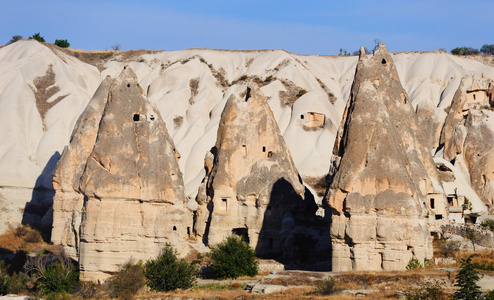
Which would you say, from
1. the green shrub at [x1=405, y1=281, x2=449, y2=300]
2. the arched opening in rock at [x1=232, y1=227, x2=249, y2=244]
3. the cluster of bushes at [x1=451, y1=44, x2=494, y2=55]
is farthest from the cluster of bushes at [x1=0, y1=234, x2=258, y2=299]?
the cluster of bushes at [x1=451, y1=44, x2=494, y2=55]

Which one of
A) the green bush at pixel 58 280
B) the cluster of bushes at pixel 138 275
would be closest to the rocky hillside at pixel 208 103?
the cluster of bushes at pixel 138 275

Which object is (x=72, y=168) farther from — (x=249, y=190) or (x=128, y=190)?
(x=128, y=190)

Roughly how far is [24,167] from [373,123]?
105ft

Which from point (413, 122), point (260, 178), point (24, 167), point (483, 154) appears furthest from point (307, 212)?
point (24, 167)

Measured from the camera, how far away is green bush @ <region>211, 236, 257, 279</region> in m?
27.5

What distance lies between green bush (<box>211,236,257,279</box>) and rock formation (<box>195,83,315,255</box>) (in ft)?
15.6

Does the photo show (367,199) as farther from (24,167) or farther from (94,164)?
(24,167)

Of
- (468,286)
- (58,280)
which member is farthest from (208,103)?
(468,286)

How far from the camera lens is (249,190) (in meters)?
33.9

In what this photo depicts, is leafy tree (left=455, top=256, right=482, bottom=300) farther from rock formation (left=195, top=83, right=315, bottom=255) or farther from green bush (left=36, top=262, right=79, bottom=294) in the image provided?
rock formation (left=195, top=83, right=315, bottom=255)

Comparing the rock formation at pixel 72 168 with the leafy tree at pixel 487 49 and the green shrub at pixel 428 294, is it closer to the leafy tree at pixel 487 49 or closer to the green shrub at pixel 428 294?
the green shrub at pixel 428 294

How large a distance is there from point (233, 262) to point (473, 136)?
2129 centimetres

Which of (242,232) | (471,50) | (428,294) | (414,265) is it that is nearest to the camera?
(428,294)

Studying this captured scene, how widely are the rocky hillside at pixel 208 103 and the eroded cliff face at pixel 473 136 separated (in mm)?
62
